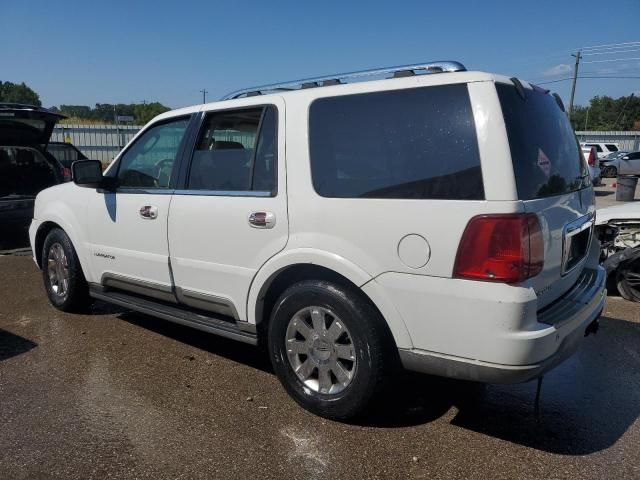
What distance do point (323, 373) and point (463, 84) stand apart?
70.0 inches

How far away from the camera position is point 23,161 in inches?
372

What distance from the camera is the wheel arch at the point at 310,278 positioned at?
9.45 ft

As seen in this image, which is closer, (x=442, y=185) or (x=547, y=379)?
(x=442, y=185)

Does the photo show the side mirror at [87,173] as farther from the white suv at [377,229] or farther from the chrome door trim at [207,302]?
the chrome door trim at [207,302]

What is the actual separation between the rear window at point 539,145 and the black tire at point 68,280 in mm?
3933

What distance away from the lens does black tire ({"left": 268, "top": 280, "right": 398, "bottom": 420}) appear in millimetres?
2959

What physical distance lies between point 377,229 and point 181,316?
1.81m

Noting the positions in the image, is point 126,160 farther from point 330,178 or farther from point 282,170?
point 330,178

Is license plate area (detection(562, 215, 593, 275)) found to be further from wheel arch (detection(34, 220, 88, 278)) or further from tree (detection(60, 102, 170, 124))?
tree (detection(60, 102, 170, 124))

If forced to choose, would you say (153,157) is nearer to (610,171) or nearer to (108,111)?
(610,171)

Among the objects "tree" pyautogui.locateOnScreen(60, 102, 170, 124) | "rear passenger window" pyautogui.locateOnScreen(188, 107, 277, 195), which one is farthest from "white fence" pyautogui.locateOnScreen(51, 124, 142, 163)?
"rear passenger window" pyautogui.locateOnScreen(188, 107, 277, 195)

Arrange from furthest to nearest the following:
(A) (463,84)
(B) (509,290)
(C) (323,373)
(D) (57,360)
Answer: (D) (57,360) → (C) (323,373) → (A) (463,84) → (B) (509,290)

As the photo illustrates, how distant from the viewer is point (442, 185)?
2707mm

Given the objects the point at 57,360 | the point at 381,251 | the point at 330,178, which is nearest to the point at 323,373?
the point at 381,251
